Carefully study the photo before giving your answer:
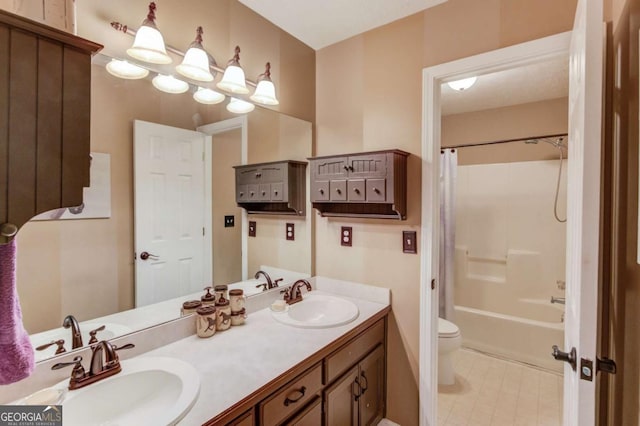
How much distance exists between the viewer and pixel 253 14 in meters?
1.79

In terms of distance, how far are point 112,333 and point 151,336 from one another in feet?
0.46

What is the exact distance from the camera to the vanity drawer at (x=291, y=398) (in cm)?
108

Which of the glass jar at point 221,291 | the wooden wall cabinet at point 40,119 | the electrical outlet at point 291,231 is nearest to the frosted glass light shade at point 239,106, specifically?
the electrical outlet at point 291,231

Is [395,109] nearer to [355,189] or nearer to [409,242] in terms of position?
[355,189]

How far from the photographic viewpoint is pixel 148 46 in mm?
1246

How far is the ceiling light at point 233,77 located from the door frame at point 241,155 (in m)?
0.16

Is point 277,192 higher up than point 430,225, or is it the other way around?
point 277,192

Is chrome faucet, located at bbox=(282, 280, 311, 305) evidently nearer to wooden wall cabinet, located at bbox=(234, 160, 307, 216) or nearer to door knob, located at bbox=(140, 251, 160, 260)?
wooden wall cabinet, located at bbox=(234, 160, 307, 216)

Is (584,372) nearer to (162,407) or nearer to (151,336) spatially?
(162,407)

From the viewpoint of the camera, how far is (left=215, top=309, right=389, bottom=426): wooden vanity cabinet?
1.06 meters

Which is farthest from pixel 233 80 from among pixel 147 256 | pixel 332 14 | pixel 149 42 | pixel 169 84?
pixel 147 256

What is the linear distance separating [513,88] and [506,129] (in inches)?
20.9

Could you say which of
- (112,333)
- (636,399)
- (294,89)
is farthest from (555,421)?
(294,89)

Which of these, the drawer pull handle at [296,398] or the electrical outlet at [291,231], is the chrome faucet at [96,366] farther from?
the electrical outlet at [291,231]
